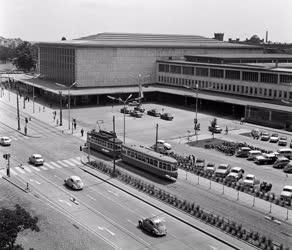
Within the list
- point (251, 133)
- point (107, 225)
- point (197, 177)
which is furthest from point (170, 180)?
point (251, 133)

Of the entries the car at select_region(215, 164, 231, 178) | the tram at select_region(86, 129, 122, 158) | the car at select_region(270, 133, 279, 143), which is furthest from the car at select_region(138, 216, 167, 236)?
the car at select_region(270, 133, 279, 143)

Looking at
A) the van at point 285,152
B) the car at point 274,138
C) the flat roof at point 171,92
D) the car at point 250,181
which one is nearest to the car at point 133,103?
the flat roof at point 171,92

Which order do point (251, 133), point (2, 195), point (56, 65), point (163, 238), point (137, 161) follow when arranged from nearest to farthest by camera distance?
1. point (163, 238)
2. point (2, 195)
3. point (137, 161)
4. point (251, 133)
5. point (56, 65)

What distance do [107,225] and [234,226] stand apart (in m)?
11.1

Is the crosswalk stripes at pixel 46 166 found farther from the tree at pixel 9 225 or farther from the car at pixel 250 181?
the tree at pixel 9 225

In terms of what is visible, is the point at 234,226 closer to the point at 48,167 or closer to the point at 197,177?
the point at 197,177

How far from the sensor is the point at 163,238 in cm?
3966

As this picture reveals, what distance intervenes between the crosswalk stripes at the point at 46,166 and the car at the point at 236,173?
2012 centimetres

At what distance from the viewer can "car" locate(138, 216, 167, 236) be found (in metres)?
39.9

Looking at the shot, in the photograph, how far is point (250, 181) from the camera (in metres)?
54.4

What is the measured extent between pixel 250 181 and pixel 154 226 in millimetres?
18297

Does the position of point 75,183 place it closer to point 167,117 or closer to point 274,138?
point 274,138

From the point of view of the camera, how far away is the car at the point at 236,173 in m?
56.0

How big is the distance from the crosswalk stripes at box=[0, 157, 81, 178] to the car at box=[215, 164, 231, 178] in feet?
60.6
